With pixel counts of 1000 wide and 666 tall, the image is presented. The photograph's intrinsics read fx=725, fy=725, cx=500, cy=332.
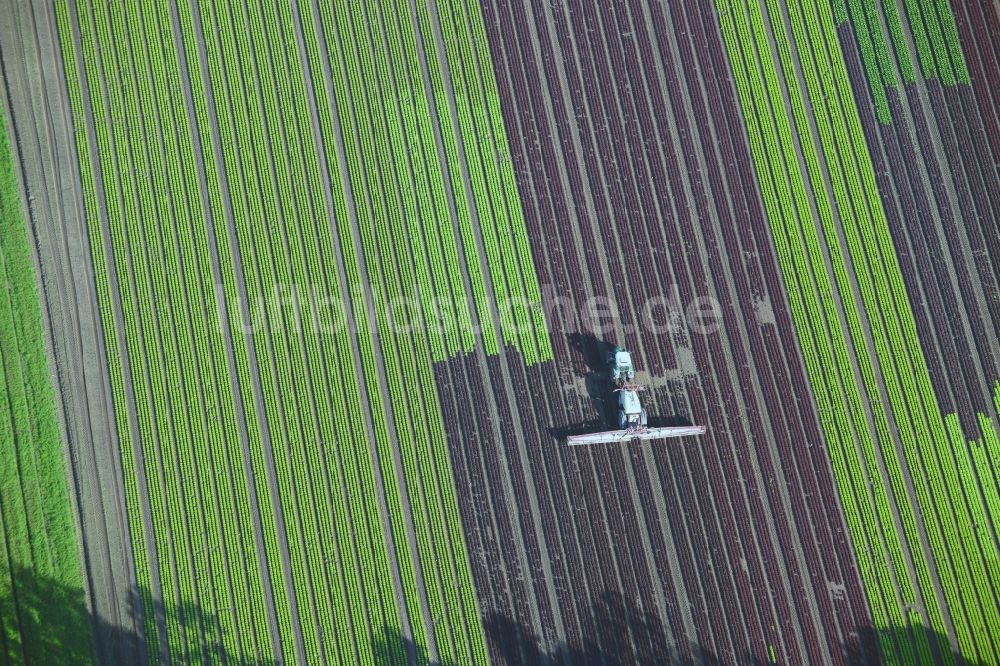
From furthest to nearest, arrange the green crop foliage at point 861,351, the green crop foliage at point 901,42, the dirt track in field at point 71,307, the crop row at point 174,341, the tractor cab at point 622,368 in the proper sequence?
the green crop foliage at point 901,42
the tractor cab at point 622,368
the green crop foliage at point 861,351
the crop row at point 174,341
the dirt track in field at point 71,307

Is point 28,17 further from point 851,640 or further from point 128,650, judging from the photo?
point 851,640

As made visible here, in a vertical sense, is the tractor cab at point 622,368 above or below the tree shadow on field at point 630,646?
above

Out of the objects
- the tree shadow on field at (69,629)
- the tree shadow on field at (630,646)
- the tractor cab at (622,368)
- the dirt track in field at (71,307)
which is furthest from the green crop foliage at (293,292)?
the tractor cab at (622,368)

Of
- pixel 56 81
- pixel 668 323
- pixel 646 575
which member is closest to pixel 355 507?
pixel 646 575

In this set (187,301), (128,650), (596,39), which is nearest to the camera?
(128,650)

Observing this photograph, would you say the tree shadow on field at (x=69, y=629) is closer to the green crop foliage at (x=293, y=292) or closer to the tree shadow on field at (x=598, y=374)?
the green crop foliage at (x=293, y=292)
